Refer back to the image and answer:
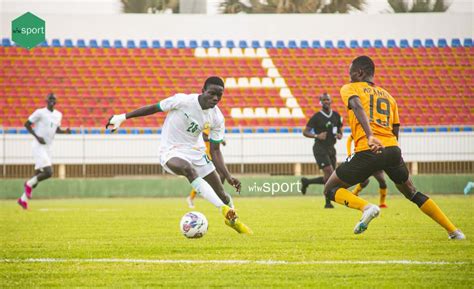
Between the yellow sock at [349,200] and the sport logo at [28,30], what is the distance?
17.8 m

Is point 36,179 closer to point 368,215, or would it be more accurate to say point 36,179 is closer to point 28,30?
point 28,30

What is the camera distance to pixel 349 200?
10250mm

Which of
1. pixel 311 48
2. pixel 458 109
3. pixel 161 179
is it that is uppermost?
pixel 311 48

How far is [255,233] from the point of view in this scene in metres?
11.5

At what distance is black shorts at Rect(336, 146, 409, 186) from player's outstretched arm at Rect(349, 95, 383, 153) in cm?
35

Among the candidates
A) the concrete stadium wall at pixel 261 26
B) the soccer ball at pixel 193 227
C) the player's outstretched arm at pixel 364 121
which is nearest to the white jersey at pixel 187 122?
the soccer ball at pixel 193 227

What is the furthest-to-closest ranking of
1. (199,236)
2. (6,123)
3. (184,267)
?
(6,123) < (199,236) < (184,267)

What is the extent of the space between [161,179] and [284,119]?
702 cm

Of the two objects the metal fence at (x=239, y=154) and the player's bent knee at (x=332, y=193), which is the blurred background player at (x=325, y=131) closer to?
the metal fence at (x=239, y=154)

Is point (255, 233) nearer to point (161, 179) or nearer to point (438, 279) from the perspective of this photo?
point (438, 279)

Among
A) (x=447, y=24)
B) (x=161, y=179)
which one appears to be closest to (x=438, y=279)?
(x=161, y=179)

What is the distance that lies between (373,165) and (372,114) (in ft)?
1.99

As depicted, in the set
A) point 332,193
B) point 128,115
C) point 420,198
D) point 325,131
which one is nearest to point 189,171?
point 128,115

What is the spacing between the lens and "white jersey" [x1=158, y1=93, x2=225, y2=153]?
11.4 metres
